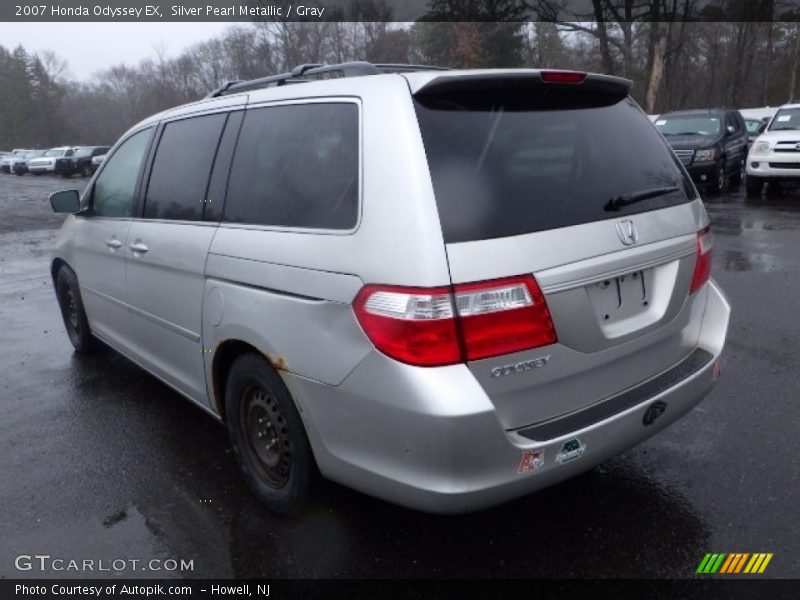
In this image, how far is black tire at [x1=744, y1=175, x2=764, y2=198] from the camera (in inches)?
539

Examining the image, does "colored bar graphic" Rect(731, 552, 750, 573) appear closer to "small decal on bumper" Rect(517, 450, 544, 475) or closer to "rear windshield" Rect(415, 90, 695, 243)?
"small decal on bumper" Rect(517, 450, 544, 475)

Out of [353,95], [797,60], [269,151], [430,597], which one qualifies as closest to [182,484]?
[430,597]

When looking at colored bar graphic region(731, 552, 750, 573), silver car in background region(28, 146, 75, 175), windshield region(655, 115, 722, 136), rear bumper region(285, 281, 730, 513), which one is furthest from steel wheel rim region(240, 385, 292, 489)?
silver car in background region(28, 146, 75, 175)

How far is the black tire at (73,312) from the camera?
510 cm

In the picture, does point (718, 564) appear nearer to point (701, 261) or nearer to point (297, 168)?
point (701, 261)

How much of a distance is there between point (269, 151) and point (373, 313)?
112cm

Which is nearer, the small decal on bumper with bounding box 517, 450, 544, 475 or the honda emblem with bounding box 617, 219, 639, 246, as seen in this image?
the small decal on bumper with bounding box 517, 450, 544, 475

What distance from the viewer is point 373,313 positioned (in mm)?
2242

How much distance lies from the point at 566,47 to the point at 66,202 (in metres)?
40.7

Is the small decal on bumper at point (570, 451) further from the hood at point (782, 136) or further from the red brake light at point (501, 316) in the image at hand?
the hood at point (782, 136)

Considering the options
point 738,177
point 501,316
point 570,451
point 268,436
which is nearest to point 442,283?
point 501,316

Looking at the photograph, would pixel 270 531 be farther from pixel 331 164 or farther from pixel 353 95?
pixel 353 95

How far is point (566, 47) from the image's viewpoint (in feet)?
133

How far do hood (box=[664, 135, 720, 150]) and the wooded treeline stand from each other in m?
12.4
